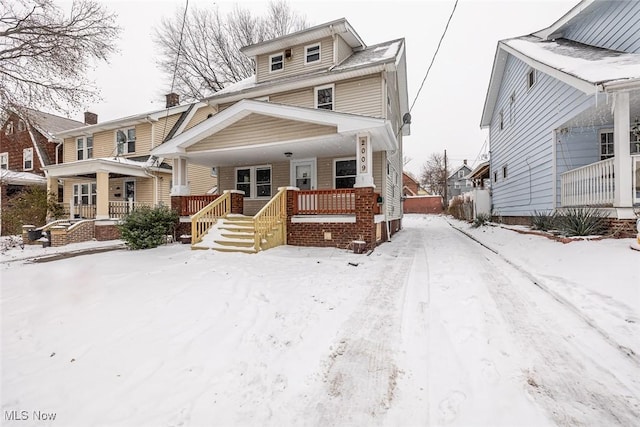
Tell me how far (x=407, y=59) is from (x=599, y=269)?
1430cm

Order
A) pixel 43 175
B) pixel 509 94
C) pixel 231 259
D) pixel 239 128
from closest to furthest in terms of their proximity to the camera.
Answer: pixel 231 259 < pixel 239 128 < pixel 509 94 < pixel 43 175

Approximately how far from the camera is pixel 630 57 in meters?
7.11

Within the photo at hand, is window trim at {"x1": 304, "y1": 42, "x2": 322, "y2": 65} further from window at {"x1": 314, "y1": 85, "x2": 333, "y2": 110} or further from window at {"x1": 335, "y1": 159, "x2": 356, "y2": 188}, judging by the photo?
window at {"x1": 335, "y1": 159, "x2": 356, "y2": 188}

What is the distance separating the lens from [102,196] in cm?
1323

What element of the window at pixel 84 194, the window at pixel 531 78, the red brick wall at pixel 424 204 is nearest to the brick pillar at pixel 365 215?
the window at pixel 531 78

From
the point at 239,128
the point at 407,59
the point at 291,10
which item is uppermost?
the point at 291,10

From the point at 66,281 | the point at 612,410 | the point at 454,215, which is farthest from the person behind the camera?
the point at 454,215

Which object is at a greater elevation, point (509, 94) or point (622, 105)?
point (509, 94)

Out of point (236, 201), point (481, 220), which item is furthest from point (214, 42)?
point (481, 220)

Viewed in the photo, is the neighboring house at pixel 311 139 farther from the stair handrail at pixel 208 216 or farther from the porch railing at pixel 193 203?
the porch railing at pixel 193 203

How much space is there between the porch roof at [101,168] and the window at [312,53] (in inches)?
395

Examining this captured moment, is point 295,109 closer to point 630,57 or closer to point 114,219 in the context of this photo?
point 630,57

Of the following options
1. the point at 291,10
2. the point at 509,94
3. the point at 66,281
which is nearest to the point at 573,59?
the point at 509,94

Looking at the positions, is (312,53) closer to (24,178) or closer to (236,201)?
(236,201)
